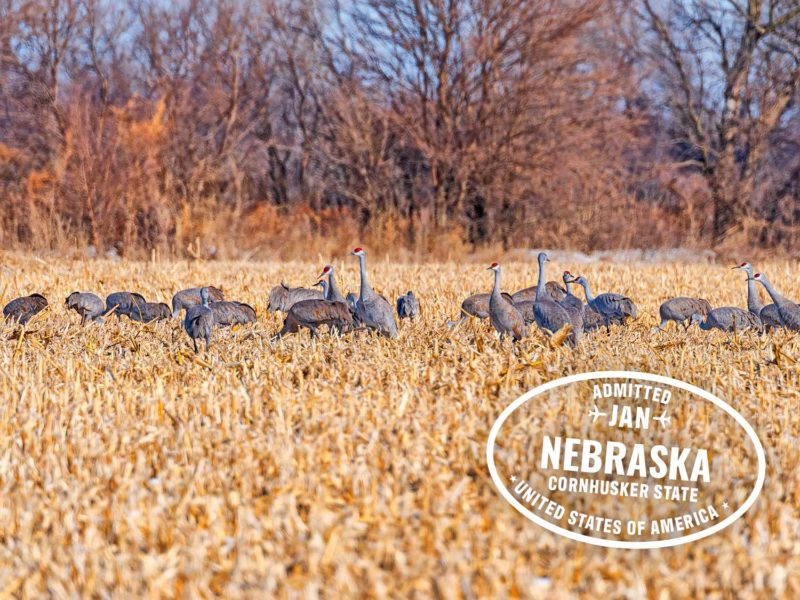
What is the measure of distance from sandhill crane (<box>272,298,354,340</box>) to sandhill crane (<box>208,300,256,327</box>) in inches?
→ 26.7

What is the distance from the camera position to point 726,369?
→ 5.12 m

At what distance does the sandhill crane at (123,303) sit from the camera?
27.8 feet

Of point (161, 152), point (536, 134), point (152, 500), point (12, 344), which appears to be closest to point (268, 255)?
point (161, 152)

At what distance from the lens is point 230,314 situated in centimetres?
769

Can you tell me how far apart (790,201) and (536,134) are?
747cm

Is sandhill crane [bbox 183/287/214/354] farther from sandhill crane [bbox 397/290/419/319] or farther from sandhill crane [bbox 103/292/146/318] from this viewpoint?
sandhill crane [bbox 397/290/419/319]

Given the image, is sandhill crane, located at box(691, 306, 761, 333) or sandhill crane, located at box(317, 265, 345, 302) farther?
sandhill crane, located at box(317, 265, 345, 302)

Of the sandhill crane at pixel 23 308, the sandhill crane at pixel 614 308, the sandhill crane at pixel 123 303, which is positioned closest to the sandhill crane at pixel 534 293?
the sandhill crane at pixel 614 308

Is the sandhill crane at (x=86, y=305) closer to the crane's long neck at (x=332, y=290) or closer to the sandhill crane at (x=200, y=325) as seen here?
the sandhill crane at (x=200, y=325)

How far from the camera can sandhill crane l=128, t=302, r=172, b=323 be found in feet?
27.1

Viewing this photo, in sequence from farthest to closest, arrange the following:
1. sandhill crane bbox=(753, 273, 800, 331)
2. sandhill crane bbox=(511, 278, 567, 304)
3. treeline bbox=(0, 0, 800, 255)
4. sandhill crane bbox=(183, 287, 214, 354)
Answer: treeline bbox=(0, 0, 800, 255) < sandhill crane bbox=(511, 278, 567, 304) < sandhill crane bbox=(753, 273, 800, 331) < sandhill crane bbox=(183, 287, 214, 354)

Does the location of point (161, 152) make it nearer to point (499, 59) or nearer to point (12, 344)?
point (499, 59)

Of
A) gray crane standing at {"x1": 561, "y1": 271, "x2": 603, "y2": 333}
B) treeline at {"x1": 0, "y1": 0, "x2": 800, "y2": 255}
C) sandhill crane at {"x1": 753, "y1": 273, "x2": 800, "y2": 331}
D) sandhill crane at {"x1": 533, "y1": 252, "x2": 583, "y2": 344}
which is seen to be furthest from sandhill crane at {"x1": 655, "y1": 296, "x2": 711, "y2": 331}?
treeline at {"x1": 0, "y1": 0, "x2": 800, "y2": 255}

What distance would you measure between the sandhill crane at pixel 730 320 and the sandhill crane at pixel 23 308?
6.16 metres
